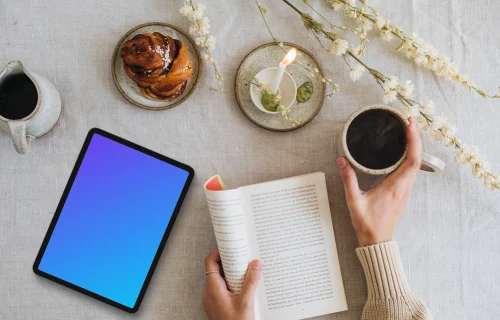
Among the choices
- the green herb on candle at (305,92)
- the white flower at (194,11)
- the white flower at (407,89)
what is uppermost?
the white flower at (407,89)

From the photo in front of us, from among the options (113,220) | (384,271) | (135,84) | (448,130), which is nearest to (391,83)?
(448,130)

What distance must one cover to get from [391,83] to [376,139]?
0.12m

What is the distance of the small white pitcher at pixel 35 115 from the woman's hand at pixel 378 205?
54 cm

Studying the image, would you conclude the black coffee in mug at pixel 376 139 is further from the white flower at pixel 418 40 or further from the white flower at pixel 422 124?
the white flower at pixel 418 40

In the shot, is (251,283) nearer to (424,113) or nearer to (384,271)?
(384,271)

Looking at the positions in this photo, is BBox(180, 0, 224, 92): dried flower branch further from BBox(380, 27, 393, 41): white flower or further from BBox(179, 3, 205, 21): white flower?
BBox(380, 27, 393, 41): white flower

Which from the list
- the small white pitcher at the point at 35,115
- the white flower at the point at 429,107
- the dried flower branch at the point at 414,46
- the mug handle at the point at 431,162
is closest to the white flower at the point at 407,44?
the dried flower branch at the point at 414,46

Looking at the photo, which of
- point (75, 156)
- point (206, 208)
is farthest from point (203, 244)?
point (75, 156)

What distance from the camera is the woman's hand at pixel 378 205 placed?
803mm

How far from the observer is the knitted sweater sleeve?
0.82 meters

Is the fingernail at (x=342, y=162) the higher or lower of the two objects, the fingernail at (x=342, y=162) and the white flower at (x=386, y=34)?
→ the lower

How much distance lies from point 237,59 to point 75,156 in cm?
37

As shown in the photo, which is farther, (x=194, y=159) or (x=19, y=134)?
(x=194, y=159)

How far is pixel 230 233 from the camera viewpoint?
81 centimetres
